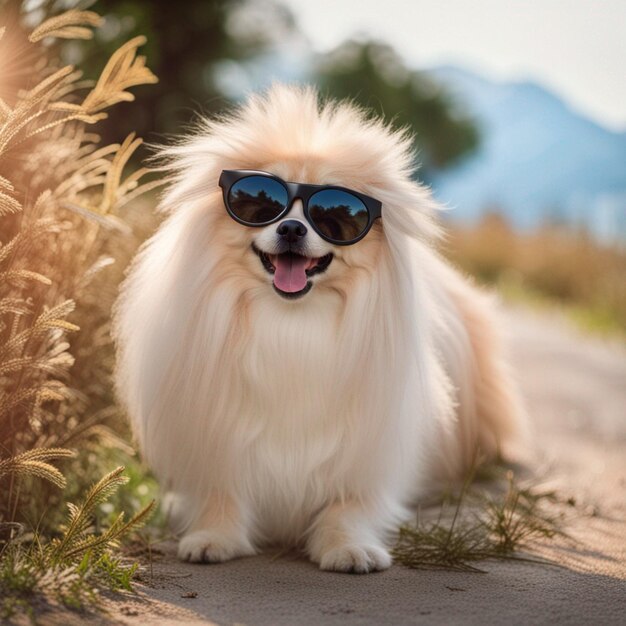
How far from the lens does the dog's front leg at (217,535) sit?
2734 millimetres

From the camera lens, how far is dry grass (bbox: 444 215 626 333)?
10812 millimetres

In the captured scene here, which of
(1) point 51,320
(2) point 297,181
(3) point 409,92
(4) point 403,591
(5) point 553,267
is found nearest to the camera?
(1) point 51,320

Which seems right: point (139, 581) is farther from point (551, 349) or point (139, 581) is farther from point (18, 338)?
point (551, 349)

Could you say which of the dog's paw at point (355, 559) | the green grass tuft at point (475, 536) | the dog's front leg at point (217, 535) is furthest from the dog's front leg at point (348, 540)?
the dog's front leg at point (217, 535)

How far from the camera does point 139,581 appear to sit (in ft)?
8.04

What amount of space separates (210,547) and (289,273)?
0.93m

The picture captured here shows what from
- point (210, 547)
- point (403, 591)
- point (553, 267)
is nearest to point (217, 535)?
point (210, 547)

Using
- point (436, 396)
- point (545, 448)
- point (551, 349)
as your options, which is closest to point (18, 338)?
point (436, 396)

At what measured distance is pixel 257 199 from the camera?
2.84 metres

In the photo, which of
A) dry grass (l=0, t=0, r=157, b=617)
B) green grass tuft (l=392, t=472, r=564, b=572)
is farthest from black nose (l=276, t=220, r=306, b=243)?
green grass tuft (l=392, t=472, r=564, b=572)

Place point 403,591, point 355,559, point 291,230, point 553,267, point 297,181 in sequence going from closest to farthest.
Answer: point 403,591, point 355,559, point 291,230, point 297,181, point 553,267

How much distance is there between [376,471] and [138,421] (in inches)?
33.9

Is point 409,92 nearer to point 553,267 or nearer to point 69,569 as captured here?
point 553,267

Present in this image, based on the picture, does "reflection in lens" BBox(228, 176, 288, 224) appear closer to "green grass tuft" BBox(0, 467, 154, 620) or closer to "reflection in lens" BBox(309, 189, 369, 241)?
"reflection in lens" BBox(309, 189, 369, 241)
